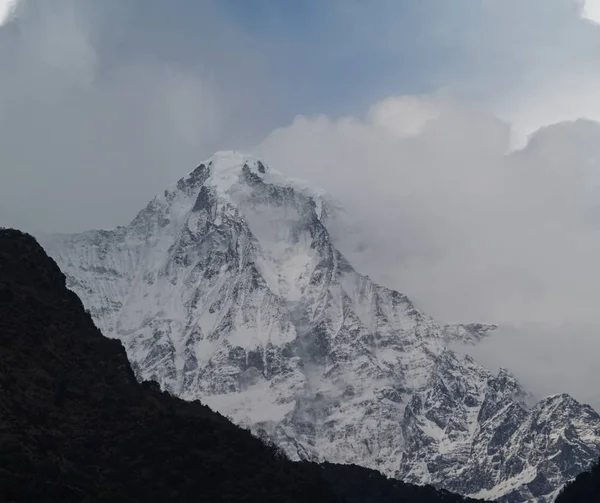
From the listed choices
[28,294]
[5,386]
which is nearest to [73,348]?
[28,294]

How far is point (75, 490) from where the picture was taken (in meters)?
145

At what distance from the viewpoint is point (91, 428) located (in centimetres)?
16912

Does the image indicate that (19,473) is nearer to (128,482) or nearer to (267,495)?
(128,482)

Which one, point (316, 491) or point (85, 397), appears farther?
point (316, 491)

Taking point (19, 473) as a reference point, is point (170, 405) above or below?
above

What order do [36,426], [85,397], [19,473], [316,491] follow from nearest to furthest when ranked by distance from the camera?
[19,473]
[36,426]
[85,397]
[316,491]

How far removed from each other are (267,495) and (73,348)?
128 feet

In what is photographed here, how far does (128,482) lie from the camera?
543ft

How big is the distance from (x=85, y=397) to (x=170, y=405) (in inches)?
889

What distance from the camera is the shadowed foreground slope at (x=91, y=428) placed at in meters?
154

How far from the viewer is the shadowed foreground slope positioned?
15388 cm

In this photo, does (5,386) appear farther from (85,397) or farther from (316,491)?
(316,491)

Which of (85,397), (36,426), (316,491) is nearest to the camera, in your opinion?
(36,426)

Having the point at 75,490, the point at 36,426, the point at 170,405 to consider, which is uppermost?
the point at 170,405
